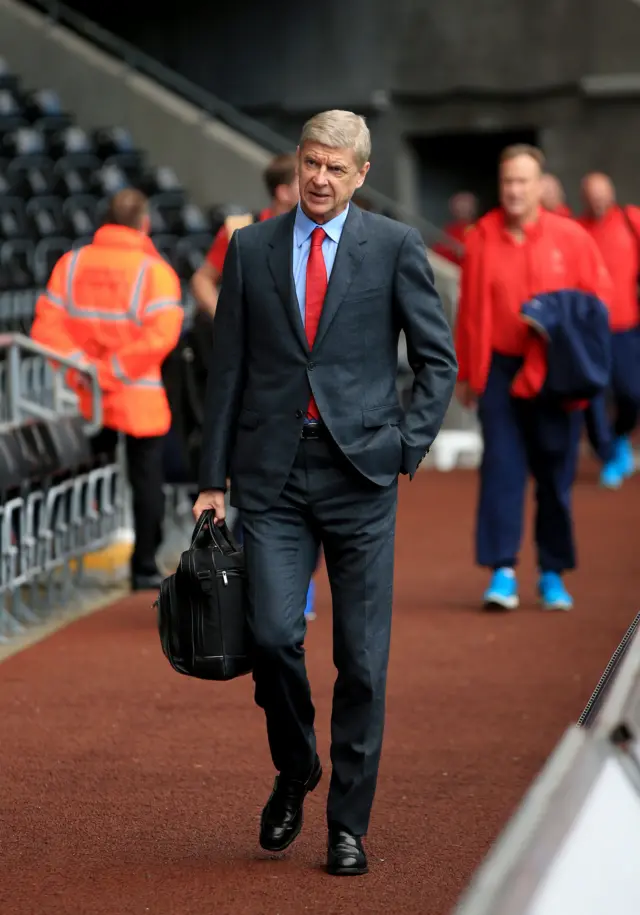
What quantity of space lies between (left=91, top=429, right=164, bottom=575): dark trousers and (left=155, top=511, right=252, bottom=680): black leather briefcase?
4.37 m

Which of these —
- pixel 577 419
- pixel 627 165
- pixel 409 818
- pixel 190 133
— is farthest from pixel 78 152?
pixel 409 818

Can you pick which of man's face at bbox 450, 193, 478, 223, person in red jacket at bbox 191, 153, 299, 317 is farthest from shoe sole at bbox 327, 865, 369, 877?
man's face at bbox 450, 193, 478, 223

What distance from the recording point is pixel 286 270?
14.2ft

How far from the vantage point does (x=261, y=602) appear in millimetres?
4266

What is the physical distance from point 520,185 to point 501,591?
1834 millimetres

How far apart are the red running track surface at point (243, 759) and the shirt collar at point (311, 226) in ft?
5.03

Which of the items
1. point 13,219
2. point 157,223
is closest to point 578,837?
point 13,219

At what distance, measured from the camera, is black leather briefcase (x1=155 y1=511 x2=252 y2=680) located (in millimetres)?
4242

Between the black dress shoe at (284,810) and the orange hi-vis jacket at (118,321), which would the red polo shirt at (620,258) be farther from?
the black dress shoe at (284,810)

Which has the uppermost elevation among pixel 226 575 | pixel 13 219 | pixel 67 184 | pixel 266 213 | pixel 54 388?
pixel 266 213

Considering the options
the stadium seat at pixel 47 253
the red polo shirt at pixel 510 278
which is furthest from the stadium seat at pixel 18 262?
the red polo shirt at pixel 510 278

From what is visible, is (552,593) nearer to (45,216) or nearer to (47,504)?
(47,504)

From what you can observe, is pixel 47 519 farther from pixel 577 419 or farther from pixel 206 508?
pixel 206 508

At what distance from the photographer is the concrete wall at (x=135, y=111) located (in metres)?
19.2
